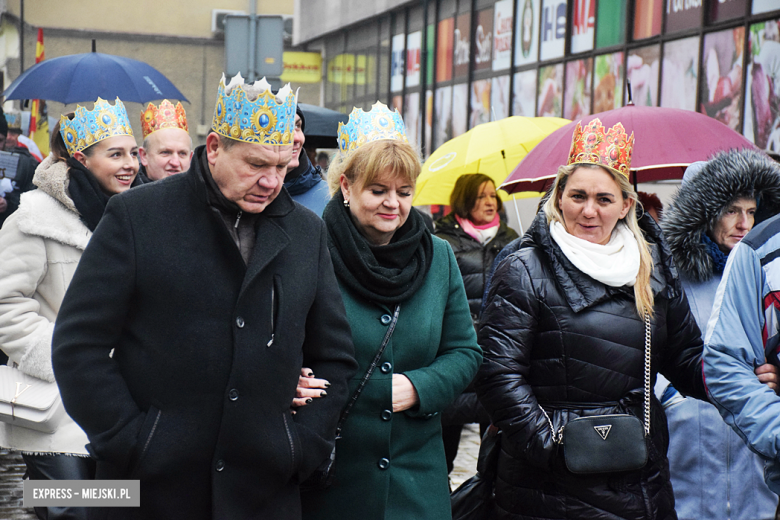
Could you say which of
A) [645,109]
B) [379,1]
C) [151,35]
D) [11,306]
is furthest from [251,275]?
[151,35]

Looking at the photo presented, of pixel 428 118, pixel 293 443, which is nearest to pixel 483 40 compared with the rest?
pixel 428 118

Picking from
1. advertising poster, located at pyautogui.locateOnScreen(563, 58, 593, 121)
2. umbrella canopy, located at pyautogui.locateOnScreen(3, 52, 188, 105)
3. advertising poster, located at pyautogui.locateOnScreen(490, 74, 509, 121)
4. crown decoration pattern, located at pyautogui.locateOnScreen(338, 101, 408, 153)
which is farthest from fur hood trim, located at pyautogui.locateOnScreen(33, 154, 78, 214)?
advertising poster, located at pyautogui.locateOnScreen(490, 74, 509, 121)

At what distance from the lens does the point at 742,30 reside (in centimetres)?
1030

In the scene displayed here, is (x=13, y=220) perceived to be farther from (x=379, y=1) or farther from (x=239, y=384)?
(x=379, y=1)

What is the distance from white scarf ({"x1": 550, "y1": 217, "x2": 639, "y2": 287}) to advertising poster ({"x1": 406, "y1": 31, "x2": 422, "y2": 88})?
1688cm

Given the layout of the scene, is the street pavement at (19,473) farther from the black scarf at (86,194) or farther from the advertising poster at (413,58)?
the advertising poster at (413,58)

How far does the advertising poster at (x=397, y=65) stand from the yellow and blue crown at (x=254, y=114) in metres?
18.3

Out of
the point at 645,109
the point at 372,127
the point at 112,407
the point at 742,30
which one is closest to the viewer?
the point at 112,407

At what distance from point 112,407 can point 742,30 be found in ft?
31.0

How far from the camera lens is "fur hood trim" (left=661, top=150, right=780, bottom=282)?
4191mm

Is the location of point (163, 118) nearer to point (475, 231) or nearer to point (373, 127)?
point (475, 231)

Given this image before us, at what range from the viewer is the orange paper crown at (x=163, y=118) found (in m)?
5.92

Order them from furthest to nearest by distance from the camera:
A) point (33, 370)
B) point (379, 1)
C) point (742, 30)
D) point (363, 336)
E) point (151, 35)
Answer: point (151, 35) → point (379, 1) → point (742, 30) → point (33, 370) → point (363, 336)

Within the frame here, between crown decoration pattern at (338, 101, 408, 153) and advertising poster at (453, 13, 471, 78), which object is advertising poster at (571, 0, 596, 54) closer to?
advertising poster at (453, 13, 471, 78)
